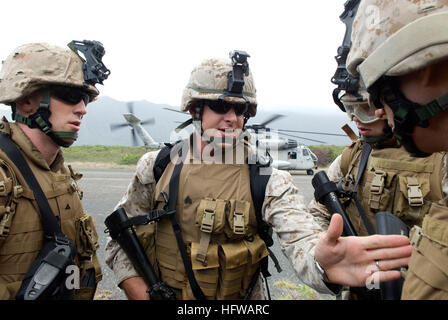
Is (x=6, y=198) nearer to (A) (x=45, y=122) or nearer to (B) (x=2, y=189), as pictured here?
(B) (x=2, y=189)

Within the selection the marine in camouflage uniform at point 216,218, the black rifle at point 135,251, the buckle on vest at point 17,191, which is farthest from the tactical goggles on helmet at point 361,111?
the buckle on vest at point 17,191

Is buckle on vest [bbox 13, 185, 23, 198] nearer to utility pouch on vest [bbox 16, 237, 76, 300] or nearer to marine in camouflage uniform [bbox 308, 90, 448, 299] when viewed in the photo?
utility pouch on vest [bbox 16, 237, 76, 300]

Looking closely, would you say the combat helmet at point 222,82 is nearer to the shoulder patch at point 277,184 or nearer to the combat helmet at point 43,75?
the shoulder patch at point 277,184

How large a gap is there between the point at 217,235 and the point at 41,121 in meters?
1.41

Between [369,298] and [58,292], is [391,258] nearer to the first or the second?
[369,298]

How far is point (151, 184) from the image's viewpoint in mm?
2146

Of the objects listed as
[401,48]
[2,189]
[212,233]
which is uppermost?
[401,48]

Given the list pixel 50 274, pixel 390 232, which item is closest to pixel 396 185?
pixel 390 232

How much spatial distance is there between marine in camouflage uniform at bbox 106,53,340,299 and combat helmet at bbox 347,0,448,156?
0.86m

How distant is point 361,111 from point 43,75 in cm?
228

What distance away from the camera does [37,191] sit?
5.83 feet

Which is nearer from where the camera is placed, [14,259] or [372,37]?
[372,37]

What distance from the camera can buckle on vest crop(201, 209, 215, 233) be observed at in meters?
1.79

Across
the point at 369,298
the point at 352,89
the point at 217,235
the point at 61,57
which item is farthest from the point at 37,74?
the point at 369,298
